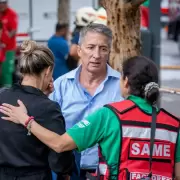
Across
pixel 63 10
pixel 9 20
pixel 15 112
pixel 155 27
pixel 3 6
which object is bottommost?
pixel 63 10

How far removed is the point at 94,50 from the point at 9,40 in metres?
7.92

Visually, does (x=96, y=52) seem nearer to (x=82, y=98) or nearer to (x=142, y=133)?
(x=82, y=98)

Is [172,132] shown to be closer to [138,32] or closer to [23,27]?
[138,32]

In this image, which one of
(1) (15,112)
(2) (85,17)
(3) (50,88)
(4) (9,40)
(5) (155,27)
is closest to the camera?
(1) (15,112)

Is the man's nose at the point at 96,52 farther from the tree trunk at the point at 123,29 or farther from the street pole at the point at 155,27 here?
the street pole at the point at 155,27

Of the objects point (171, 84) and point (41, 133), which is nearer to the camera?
point (41, 133)

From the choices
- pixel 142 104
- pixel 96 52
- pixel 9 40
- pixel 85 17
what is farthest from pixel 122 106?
pixel 9 40

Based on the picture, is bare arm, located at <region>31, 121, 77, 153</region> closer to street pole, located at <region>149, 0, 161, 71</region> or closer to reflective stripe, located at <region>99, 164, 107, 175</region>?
reflective stripe, located at <region>99, 164, 107, 175</region>

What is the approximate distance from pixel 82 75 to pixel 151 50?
2.35 meters

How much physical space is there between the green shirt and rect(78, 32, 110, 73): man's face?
2.83ft

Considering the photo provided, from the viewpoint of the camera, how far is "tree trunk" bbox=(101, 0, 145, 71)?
5.91 meters

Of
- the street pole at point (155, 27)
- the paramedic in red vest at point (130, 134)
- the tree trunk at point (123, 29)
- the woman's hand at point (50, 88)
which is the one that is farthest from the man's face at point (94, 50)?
the street pole at point (155, 27)

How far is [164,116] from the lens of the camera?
12.3 ft

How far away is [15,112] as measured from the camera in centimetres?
387
